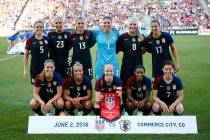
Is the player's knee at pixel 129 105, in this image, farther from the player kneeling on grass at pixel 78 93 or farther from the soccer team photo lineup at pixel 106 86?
the player kneeling on grass at pixel 78 93

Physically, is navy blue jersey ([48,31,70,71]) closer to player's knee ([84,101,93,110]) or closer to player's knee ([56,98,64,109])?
player's knee ([56,98,64,109])

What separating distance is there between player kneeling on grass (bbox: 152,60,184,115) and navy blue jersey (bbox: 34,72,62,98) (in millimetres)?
1744

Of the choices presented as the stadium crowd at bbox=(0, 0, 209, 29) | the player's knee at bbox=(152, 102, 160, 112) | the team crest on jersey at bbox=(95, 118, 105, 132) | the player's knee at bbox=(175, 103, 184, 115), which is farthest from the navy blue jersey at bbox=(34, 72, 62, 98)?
the stadium crowd at bbox=(0, 0, 209, 29)

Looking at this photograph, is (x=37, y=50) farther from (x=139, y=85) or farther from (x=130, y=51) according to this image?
(x=139, y=85)

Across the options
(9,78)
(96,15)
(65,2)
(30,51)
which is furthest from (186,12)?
(30,51)

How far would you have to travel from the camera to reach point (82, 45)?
857 centimetres

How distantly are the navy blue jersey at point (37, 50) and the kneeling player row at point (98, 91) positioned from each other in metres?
0.90

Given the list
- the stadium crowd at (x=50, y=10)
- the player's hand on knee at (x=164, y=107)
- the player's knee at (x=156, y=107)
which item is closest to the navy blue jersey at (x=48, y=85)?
the player's knee at (x=156, y=107)

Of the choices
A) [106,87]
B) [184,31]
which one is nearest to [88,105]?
[106,87]

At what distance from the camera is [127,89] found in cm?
793

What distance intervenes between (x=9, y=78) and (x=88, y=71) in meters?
6.51

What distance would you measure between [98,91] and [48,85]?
95 centimetres

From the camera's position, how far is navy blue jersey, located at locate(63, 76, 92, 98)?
784cm

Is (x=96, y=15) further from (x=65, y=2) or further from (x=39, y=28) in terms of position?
(x=39, y=28)
